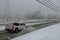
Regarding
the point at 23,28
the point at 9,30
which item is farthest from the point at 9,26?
the point at 23,28

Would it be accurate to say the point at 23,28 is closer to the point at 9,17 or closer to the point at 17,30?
the point at 17,30

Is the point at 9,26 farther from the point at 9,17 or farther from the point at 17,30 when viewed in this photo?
the point at 9,17

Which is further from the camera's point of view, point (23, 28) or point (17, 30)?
point (23, 28)

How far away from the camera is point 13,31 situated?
17422mm

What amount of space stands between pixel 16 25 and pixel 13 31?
1.07 metres

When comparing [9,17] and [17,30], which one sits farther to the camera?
[9,17]

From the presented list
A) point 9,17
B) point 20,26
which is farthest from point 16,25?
point 9,17

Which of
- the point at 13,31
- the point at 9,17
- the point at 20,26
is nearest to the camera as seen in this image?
the point at 13,31

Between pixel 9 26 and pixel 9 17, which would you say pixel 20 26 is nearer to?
pixel 9 26

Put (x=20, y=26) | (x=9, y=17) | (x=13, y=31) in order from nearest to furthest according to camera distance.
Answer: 1. (x=13, y=31)
2. (x=20, y=26)
3. (x=9, y=17)

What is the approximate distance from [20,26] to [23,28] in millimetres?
708

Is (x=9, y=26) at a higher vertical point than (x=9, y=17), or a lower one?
higher

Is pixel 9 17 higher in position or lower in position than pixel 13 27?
lower

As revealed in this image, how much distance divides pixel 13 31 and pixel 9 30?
0.60m
